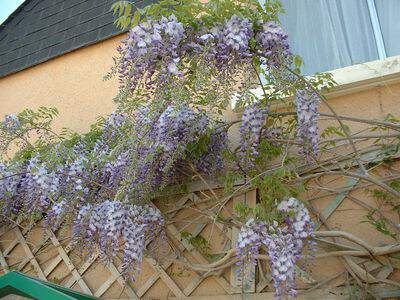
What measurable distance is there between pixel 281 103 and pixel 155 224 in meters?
1.16

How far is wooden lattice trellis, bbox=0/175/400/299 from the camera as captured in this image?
373 cm

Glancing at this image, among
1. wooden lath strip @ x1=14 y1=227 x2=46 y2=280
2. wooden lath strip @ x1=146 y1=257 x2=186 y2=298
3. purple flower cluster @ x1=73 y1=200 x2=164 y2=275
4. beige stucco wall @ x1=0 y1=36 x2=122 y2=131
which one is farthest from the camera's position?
beige stucco wall @ x1=0 y1=36 x2=122 y2=131

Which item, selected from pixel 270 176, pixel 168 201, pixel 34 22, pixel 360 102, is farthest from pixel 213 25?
pixel 34 22

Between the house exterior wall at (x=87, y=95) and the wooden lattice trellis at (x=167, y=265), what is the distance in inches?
1.0

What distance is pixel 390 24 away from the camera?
388cm

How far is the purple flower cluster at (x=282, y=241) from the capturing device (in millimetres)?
2959

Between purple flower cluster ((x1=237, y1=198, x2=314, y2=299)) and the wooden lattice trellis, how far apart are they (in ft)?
1.21

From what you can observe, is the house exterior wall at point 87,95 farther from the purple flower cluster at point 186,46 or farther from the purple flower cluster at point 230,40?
the purple flower cluster at point 230,40

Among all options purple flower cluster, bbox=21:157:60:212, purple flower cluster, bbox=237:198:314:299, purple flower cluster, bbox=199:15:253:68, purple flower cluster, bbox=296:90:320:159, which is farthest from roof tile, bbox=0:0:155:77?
purple flower cluster, bbox=237:198:314:299

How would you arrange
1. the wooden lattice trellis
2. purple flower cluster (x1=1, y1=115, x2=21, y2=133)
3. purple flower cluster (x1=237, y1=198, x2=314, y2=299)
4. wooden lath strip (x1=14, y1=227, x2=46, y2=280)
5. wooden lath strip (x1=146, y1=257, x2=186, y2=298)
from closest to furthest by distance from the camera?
purple flower cluster (x1=237, y1=198, x2=314, y2=299), the wooden lattice trellis, wooden lath strip (x1=146, y1=257, x2=186, y2=298), purple flower cluster (x1=1, y1=115, x2=21, y2=133), wooden lath strip (x1=14, y1=227, x2=46, y2=280)

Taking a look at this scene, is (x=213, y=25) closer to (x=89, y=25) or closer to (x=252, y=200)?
(x=252, y=200)

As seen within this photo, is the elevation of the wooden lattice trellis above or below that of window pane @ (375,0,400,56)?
below

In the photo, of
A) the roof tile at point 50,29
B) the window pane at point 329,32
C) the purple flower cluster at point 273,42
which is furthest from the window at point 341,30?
the roof tile at point 50,29

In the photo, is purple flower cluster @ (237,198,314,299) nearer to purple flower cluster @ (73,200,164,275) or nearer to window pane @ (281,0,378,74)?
purple flower cluster @ (73,200,164,275)
